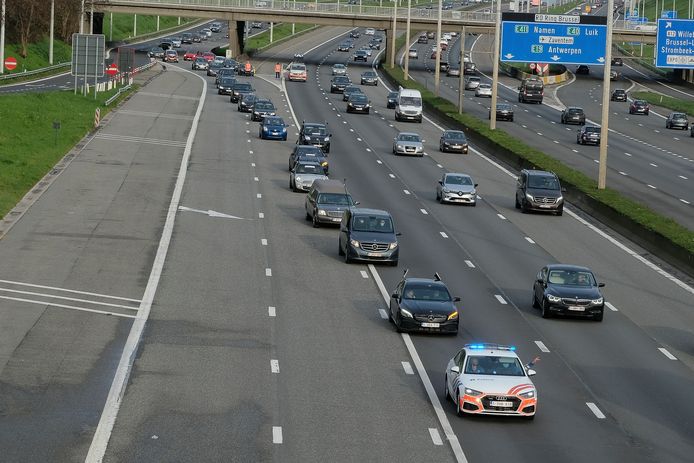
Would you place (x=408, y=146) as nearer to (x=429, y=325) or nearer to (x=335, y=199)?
(x=335, y=199)

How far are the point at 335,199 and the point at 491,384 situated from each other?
26154mm

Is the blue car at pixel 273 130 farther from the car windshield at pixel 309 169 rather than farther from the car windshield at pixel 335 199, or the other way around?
the car windshield at pixel 335 199

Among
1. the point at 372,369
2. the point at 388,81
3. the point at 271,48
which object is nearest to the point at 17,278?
the point at 372,369

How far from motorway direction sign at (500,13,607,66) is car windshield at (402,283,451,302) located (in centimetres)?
4967

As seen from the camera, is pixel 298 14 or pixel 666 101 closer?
pixel 666 101

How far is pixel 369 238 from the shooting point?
4519 cm

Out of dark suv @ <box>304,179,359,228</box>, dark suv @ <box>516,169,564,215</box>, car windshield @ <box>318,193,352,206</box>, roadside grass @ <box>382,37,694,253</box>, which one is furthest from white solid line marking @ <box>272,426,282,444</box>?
dark suv @ <box>516,169,564,215</box>

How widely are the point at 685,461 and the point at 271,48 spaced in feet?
523

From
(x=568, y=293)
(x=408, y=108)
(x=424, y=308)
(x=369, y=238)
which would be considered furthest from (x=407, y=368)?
(x=408, y=108)

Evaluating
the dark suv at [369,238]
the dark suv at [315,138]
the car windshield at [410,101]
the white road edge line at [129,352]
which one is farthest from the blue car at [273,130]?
the dark suv at [369,238]

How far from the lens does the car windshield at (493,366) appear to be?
27.9 m

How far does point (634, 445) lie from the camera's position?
26.1 metres

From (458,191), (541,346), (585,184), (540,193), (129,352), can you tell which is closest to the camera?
(129,352)

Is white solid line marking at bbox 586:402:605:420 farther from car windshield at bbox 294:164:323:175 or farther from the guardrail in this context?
the guardrail
